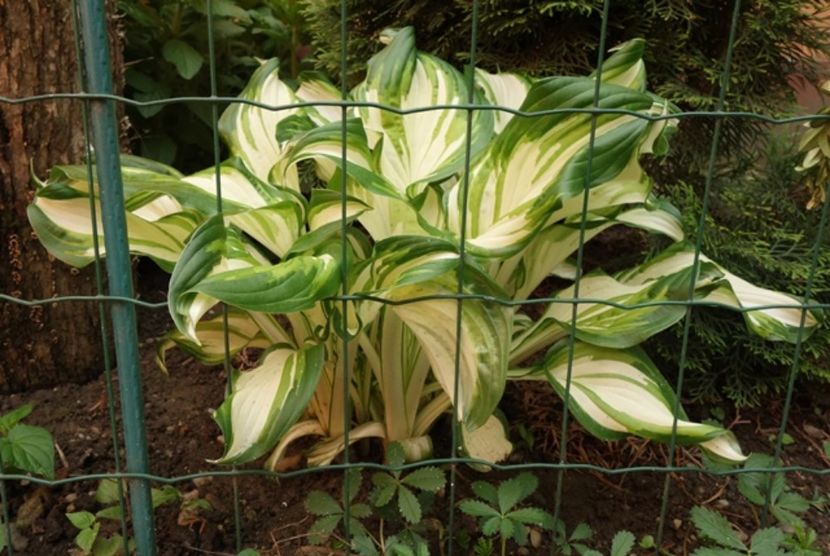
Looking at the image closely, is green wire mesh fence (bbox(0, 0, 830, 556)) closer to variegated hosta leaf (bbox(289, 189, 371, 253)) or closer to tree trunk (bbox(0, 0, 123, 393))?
variegated hosta leaf (bbox(289, 189, 371, 253))

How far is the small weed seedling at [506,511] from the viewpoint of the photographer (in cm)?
147

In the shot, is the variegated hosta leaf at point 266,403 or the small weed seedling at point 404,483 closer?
the variegated hosta leaf at point 266,403

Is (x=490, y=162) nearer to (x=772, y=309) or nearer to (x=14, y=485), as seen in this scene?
Answer: (x=772, y=309)

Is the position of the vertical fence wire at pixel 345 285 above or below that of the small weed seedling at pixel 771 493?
above

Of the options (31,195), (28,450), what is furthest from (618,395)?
(31,195)

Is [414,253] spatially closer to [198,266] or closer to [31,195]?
[198,266]

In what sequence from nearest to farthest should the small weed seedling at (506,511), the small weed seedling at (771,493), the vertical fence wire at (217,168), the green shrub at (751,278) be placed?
the vertical fence wire at (217,168) → the small weed seedling at (506,511) → the small weed seedling at (771,493) → the green shrub at (751,278)

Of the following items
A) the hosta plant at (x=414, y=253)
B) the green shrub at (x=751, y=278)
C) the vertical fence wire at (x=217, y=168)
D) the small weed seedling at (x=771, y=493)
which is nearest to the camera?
the vertical fence wire at (x=217, y=168)

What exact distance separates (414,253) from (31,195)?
93cm

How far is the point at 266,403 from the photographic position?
1.41m

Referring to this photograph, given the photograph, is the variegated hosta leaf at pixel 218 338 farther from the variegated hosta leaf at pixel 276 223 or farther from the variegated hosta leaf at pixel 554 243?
the variegated hosta leaf at pixel 554 243

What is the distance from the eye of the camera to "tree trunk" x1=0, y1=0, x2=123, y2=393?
1.78 metres

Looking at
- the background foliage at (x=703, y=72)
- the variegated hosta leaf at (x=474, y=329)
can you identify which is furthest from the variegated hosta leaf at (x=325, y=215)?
the background foliage at (x=703, y=72)

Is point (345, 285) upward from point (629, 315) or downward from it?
upward
